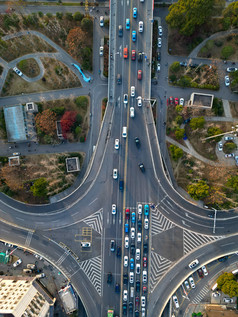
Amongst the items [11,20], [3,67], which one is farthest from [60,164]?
[11,20]

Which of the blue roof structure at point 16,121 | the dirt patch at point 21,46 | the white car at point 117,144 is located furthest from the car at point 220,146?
the dirt patch at point 21,46

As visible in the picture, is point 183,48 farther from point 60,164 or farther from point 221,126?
point 60,164

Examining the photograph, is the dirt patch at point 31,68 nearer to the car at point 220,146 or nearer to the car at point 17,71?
the car at point 17,71

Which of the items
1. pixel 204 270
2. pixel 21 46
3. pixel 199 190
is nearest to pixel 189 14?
pixel 199 190

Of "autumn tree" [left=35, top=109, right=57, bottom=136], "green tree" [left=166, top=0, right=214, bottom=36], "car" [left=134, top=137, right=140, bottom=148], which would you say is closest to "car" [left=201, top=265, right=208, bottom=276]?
"car" [left=134, top=137, right=140, bottom=148]

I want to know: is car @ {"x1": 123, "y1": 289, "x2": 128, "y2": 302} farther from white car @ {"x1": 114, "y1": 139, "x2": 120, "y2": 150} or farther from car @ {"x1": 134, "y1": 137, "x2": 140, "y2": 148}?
car @ {"x1": 134, "y1": 137, "x2": 140, "y2": 148}

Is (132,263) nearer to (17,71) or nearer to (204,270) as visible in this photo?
(204,270)

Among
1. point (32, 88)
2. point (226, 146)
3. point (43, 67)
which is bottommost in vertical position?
point (226, 146)

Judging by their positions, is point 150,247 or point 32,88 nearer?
point 150,247
